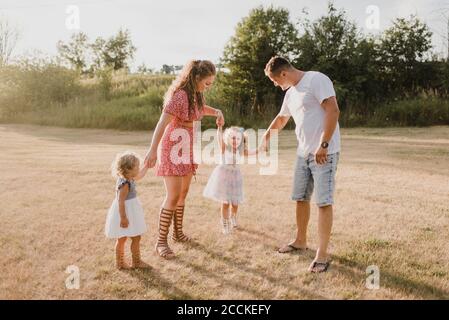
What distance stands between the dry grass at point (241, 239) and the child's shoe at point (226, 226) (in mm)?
161

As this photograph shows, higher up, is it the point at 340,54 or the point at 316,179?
the point at 340,54

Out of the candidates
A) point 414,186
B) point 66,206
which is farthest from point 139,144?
point 414,186

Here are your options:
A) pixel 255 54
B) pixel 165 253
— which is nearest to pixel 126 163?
pixel 165 253

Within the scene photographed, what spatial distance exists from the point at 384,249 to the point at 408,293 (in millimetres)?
1089

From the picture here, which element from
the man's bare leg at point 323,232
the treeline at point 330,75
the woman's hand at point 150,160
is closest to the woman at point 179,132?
the woman's hand at point 150,160

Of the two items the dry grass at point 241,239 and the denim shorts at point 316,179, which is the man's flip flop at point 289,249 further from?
the denim shorts at point 316,179

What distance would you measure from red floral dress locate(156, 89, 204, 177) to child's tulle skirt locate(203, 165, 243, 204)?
3.44 ft

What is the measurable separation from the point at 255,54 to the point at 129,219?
16.2 metres

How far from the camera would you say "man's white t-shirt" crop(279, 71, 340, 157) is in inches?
167

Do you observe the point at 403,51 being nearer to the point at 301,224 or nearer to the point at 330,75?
the point at 330,75

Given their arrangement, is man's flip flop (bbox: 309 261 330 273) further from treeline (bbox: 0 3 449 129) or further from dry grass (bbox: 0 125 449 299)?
treeline (bbox: 0 3 449 129)

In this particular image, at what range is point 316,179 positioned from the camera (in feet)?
14.8

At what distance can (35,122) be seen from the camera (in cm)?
2233

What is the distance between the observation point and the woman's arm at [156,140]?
4.59m
